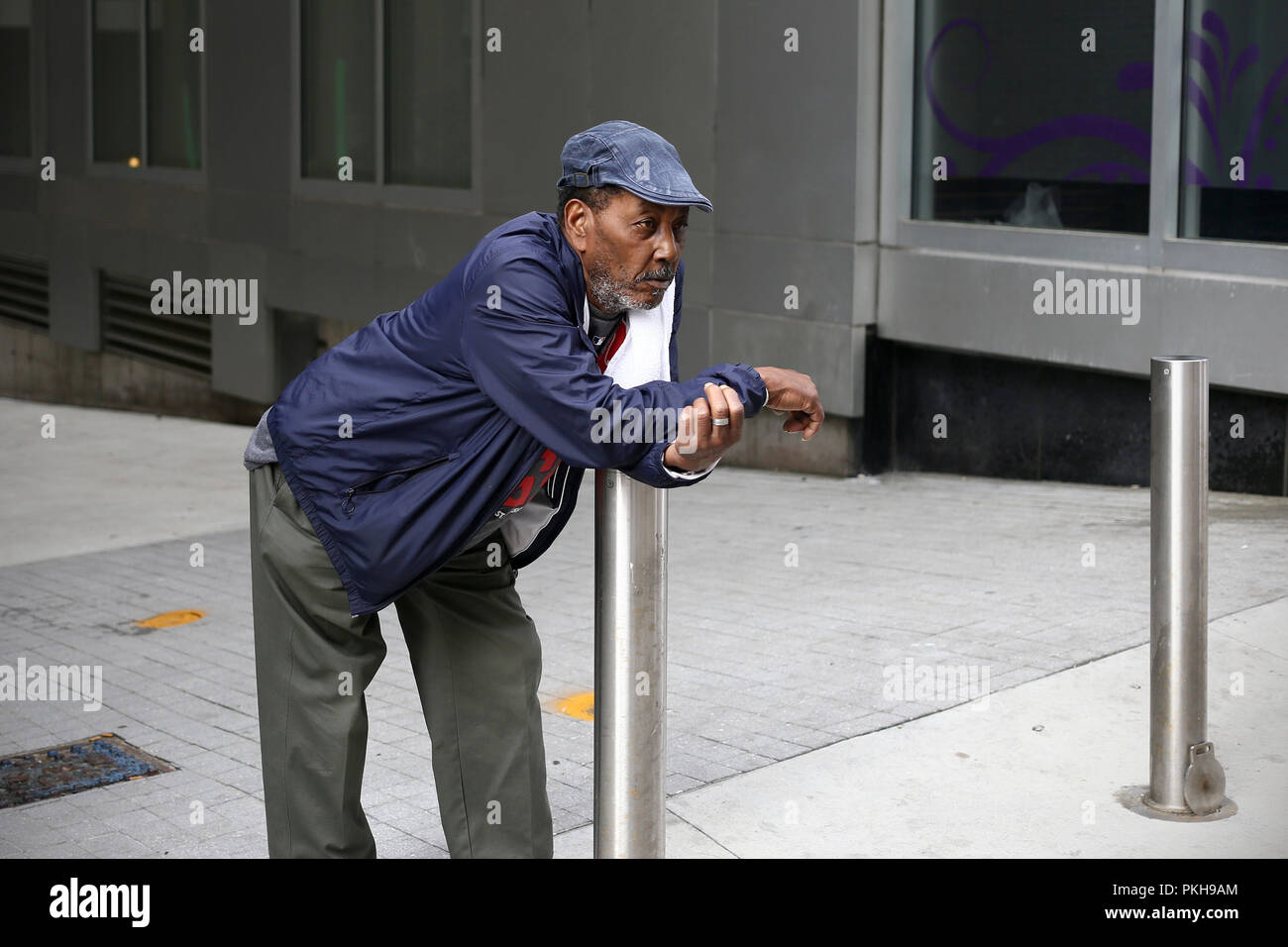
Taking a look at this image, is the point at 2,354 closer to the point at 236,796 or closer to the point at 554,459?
the point at 236,796

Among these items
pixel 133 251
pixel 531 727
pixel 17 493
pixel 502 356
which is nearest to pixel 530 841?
pixel 531 727

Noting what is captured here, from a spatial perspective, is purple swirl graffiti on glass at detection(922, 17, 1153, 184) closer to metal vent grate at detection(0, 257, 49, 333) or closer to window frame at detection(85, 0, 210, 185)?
window frame at detection(85, 0, 210, 185)

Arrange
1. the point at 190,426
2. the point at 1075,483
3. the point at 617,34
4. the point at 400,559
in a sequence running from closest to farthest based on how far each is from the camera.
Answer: the point at 400,559
the point at 1075,483
the point at 617,34
the point at 190,426

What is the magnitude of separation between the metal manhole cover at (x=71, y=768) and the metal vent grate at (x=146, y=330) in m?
10.4

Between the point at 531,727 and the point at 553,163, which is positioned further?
the point at 553,163

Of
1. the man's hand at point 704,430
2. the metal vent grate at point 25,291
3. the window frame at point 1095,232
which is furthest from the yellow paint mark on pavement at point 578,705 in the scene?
the metal vent grate at point 25,291

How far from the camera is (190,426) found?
13.4 metres

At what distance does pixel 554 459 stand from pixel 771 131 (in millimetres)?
6692

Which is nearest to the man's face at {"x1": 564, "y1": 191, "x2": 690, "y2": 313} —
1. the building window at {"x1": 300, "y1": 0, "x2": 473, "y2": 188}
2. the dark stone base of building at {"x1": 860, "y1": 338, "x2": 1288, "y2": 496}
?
the dark stone base of building at {"x1": 860, "y1": 338, "x2": 1288, "y2": 496}

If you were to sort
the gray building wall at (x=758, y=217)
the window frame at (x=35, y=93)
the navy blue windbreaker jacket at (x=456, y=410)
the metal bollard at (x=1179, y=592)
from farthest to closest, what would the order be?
1. the window frame at (x=35, y=93)
2. the gray building wall at (x=758, y=217)
3. the metal bollard at (x=1179, y=592)
4. the navy blue windbreaker jacket at (x=456, y=410)

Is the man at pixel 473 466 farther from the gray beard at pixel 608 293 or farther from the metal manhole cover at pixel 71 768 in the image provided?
the metal manhole cover at pixel 71 768

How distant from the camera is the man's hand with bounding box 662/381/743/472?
2723 mm

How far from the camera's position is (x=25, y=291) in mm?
17281

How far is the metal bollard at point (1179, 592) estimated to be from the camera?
387 centimetres
